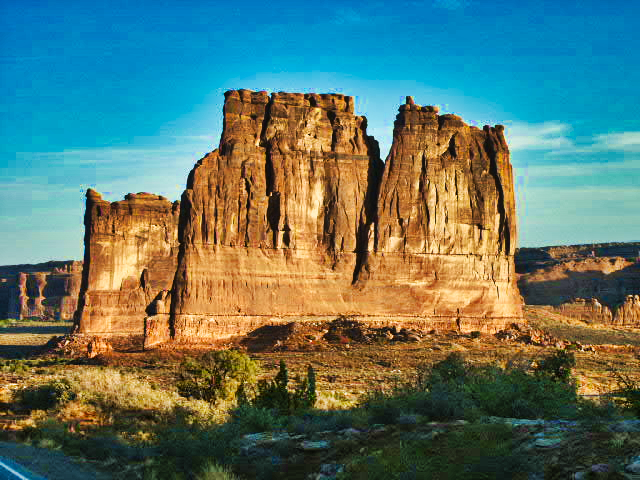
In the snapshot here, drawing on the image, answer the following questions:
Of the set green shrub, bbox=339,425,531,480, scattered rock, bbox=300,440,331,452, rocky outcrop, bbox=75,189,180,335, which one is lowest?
scattered rock, bbox=300,440,331,452

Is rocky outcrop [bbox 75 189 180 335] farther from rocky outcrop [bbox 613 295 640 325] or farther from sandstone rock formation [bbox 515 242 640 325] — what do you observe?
sandstone rock formation [bbox 515 242 640 325]

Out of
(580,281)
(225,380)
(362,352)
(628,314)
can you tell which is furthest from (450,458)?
(580,281)

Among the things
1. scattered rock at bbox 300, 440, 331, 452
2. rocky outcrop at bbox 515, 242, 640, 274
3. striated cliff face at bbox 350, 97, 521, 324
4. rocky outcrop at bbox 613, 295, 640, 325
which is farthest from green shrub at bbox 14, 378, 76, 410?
rocky outcrop at bbox 515, 242, 640, 274

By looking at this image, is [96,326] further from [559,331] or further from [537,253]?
[537,253]

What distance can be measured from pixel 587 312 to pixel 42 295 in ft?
242

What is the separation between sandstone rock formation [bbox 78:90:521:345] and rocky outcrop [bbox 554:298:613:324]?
72.0ft

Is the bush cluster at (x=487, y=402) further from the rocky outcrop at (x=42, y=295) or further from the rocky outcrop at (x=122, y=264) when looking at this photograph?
the rocky outcrop at (x=42, y=295)

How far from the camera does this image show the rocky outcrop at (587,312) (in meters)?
76.6

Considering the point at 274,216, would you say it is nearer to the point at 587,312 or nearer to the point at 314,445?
the point at 587,312

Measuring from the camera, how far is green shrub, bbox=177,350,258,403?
94.3ft

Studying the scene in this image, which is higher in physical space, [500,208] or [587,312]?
[500,208]

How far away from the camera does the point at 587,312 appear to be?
77.1 metres

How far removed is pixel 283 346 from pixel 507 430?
117 ft

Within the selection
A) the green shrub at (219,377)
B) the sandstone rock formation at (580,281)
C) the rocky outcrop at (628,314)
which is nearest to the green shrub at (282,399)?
the green shrub at (219,377)
